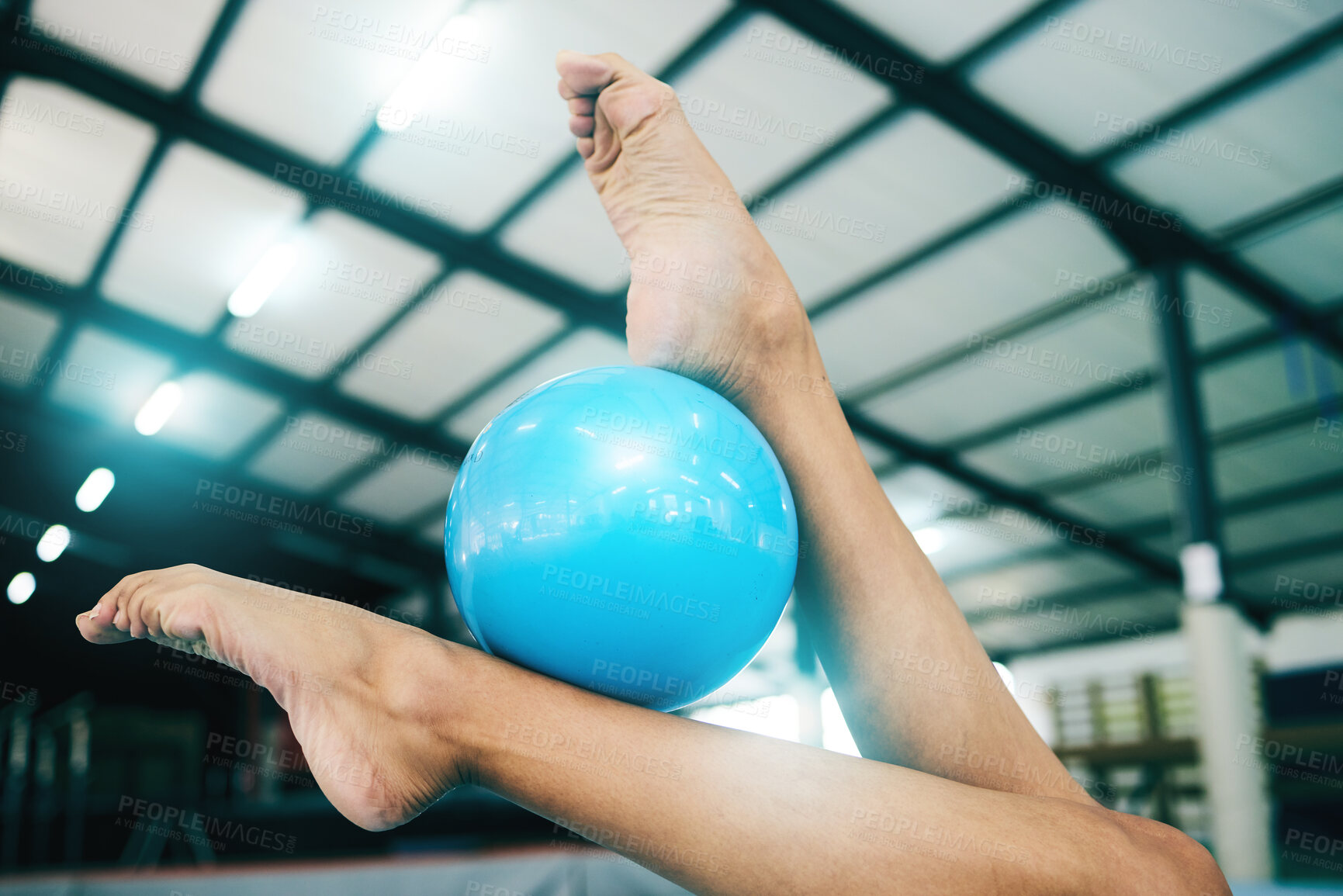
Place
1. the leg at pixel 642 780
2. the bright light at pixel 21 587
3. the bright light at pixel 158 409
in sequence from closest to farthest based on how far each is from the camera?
the leg at pixel 642 780 < the bright light at pixel 158 409 < the bright light at pixel 21 587

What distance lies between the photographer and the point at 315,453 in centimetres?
767

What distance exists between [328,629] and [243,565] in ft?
32.9

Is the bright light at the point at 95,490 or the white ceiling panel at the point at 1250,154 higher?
the white ceiling panel at the point at 1250,154

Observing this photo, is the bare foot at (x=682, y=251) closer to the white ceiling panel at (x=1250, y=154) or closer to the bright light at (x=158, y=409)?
the white ceiling panel at (x=1250, y=154)

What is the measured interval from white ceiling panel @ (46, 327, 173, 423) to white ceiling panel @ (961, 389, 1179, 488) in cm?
622

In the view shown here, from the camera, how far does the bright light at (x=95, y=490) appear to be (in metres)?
6.86

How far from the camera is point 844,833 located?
76cm

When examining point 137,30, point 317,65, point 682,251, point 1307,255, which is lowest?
point 682,251

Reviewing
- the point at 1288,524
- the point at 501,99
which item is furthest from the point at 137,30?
the point at 1288,524

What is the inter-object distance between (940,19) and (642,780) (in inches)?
150

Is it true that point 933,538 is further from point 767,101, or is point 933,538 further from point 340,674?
point 340,674

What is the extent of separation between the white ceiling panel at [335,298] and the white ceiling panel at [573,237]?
612mm

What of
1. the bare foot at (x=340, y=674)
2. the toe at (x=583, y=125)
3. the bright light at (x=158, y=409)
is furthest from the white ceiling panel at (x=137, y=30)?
the bare foot at (x=340, y=674)

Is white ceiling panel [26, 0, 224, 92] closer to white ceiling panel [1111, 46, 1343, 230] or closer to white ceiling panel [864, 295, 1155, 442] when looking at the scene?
white ceiling panel [1111, 46, 1343, 230]
